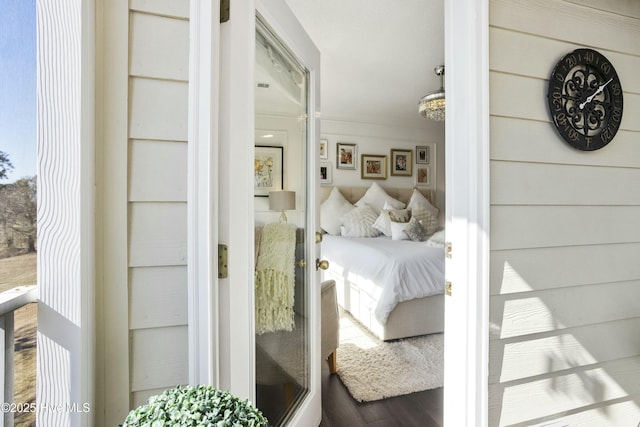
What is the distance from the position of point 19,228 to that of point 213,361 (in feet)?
2.05

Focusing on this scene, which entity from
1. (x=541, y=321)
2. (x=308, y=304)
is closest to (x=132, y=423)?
(x=308, y=304)

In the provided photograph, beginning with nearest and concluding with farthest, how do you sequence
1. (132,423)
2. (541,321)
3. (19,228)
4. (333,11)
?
1. (132,423)
2. (19,228)
3. (541,321)
4. (333,11)

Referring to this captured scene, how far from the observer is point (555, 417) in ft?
4.27

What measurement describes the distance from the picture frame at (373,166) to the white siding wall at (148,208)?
14.1 ft

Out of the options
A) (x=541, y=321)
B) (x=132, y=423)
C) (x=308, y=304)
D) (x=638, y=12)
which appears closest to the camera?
(x=132, y=423)

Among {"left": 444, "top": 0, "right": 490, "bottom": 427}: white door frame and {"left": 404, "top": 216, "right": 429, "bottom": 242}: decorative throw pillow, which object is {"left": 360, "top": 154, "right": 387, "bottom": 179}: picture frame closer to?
{"left": 404, "top": 216, "right": 429, "bottom": 242}: decorative throw pillow

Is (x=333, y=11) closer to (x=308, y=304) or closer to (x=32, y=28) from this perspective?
(x=32, y=28)

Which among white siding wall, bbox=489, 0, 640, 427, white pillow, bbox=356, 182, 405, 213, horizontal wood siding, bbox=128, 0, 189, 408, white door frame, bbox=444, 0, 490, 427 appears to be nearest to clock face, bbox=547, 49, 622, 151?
white siding wall, bbox=489, 0, 640, 427

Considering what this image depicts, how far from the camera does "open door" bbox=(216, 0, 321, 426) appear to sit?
40.0 inches

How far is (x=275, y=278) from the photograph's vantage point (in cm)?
143

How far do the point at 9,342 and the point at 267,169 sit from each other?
0.94 m

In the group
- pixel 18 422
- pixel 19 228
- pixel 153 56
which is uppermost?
pixel 153 56

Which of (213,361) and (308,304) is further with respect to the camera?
(308,304)

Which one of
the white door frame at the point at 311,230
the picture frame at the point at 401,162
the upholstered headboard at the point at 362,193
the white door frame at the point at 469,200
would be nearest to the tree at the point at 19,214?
the white door frame at the point at 311,230
